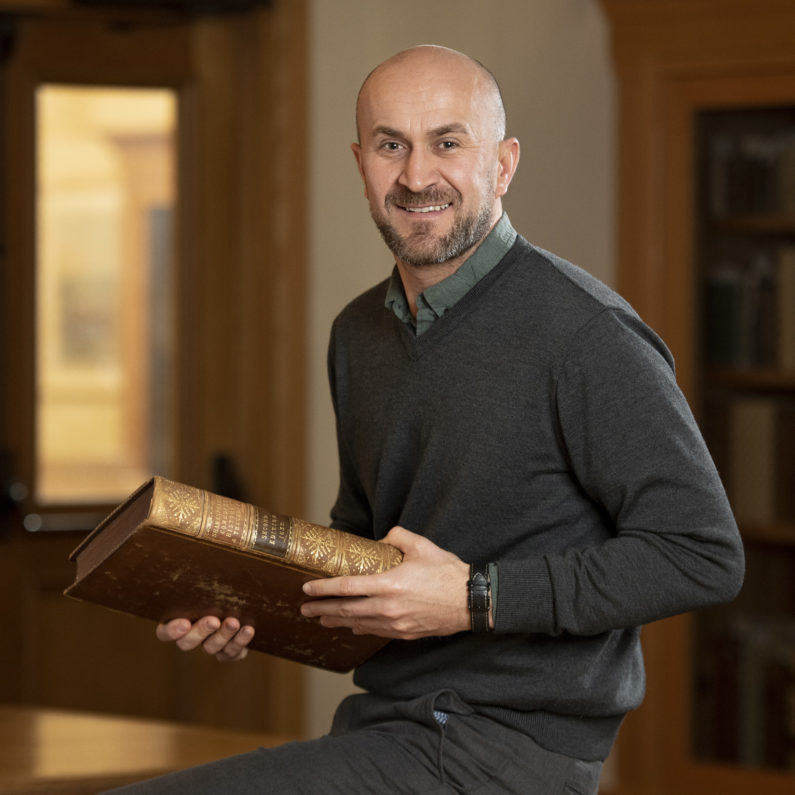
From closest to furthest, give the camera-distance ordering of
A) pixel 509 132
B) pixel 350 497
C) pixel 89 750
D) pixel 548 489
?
1. pixel 548 489
2. pixel 350 497
3. pixel 89 750
4. pixel 509 132

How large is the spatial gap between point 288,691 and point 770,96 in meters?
2.06

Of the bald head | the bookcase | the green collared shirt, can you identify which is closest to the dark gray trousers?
the green collared shirt

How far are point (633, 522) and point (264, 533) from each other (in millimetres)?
402

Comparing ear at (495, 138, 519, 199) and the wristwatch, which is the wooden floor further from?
ear at (495, 138, 519, 199)

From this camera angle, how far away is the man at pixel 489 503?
1.29 m

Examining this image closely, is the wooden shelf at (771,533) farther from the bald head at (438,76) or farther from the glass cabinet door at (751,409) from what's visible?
the bald head at (438,76)

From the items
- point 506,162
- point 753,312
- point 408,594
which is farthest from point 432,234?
point 753,312

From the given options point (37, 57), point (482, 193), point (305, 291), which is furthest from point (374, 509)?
point (37, 57)

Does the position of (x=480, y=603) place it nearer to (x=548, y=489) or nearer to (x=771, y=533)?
(x=548, y=489)

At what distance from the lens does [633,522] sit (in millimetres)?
1295

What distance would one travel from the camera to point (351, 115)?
3115 mm

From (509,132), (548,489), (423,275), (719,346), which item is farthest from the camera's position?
(719,346)

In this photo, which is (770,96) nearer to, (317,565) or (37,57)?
(37,57)

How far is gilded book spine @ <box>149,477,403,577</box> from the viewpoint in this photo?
4.08ft
